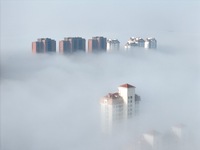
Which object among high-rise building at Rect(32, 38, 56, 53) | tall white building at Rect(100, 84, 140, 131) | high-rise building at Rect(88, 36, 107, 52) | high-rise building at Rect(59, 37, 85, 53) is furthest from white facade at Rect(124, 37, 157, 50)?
tall white building at Rect(100, 84, 140, 131)

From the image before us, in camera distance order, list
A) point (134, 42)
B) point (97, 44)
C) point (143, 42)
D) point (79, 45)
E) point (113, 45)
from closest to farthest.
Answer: point (79, 45)
point (97, 44)
point (113, 45)
point (134, 42)
point (143, 42)

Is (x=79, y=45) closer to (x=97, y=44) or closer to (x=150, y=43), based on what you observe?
(x=97, y=44)

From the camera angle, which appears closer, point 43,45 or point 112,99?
point 112,99

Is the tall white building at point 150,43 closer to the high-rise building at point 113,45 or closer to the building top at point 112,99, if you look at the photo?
the high-rise building at point 113,45

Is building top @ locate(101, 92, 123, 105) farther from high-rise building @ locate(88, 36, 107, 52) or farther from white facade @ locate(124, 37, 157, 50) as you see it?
white facade @ locate(124, 37, 157, 50)

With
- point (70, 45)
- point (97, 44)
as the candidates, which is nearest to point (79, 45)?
point (70, 45)

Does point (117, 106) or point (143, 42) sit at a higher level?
point (143, 42)

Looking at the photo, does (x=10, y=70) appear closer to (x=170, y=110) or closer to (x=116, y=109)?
(x=116, y=109)
